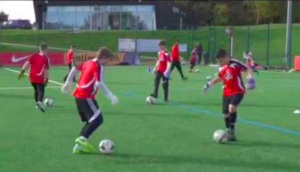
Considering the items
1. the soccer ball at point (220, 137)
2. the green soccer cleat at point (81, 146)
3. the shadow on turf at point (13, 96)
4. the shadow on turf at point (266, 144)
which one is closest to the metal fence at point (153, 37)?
the shadow on turf at point (13, 96)

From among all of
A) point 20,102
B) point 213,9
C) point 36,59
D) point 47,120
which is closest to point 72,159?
point 47,120

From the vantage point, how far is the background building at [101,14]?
6669 centimetres

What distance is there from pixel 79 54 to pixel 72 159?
3339 cm

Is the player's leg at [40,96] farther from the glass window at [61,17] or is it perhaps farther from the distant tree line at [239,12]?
the distant tree line at [239,12]

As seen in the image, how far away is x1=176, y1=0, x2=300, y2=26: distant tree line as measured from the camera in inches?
3287

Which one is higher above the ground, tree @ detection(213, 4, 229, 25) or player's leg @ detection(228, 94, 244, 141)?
tree @ detection(213, 4, 229, 25)

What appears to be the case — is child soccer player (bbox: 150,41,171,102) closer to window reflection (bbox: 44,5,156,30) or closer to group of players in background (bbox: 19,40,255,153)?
group of players in background (bbox: 19,40,255,153)

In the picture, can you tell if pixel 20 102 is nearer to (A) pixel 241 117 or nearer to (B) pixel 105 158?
(A) pixel 241 117

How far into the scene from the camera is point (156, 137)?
32.1ft

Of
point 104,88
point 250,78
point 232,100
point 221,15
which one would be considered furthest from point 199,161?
point 221,15

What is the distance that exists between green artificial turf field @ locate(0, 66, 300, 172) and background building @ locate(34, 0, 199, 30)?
50853 millimetres

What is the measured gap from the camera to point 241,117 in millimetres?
12531

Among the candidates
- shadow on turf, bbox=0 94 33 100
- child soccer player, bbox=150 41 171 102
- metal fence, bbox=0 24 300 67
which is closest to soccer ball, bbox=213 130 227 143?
child soccer player, bbox=150 41 171 102

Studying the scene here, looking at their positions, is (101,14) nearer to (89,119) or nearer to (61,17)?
(61,17)
